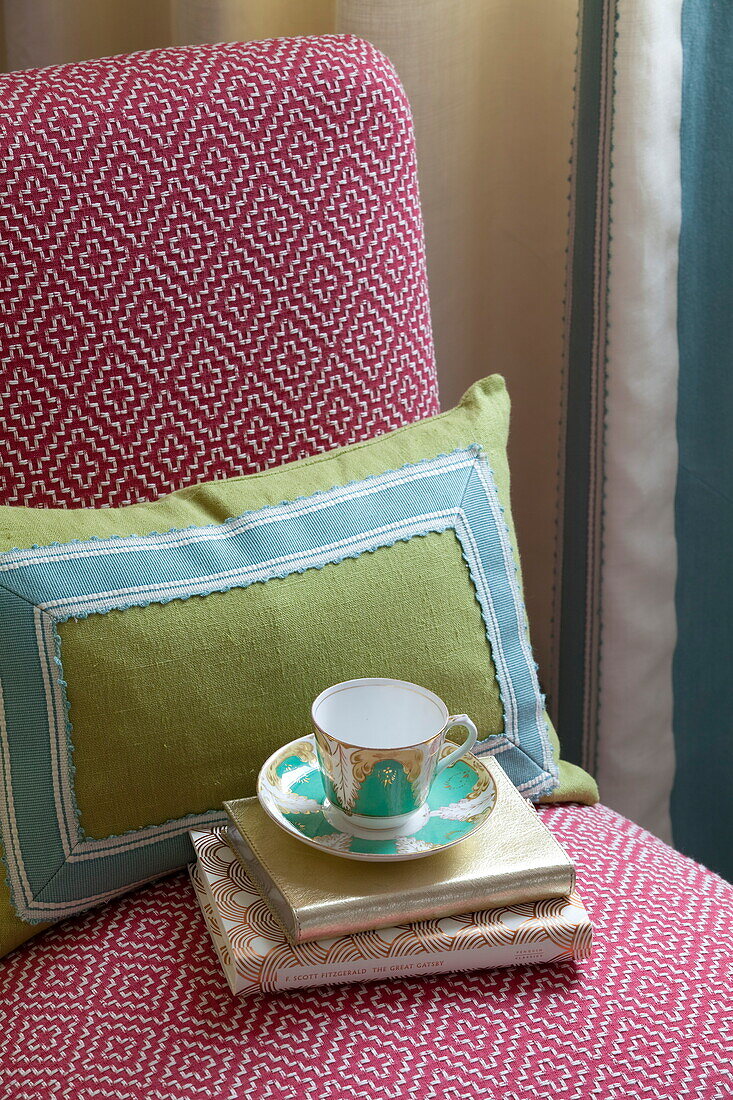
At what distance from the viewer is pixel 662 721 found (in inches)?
48.2

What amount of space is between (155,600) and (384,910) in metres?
0.24

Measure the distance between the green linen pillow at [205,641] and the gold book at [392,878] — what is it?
0.06 m

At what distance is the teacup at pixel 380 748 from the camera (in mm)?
669

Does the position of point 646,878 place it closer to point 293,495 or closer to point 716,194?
point 293,495

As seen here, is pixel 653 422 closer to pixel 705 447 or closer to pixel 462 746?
pixel 705 447

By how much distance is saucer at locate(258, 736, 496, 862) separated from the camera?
0.68 m

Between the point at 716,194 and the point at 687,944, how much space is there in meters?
0.72

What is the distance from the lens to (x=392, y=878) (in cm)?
67

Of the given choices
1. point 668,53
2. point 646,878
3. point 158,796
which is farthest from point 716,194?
point 158,796

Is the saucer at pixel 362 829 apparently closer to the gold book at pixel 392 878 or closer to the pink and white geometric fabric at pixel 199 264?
the gold book at pixel 392 878

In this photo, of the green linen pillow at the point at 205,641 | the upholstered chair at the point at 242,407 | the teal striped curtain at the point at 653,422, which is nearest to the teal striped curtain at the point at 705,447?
the teal striped curtain at the point at 653,422

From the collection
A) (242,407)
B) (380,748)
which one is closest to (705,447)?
(242,407)

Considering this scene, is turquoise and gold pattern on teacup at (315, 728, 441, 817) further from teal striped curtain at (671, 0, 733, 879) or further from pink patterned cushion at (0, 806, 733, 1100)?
teal striped curtain at (671, 0, 733, 879)

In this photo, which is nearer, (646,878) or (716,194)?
(646,878)
